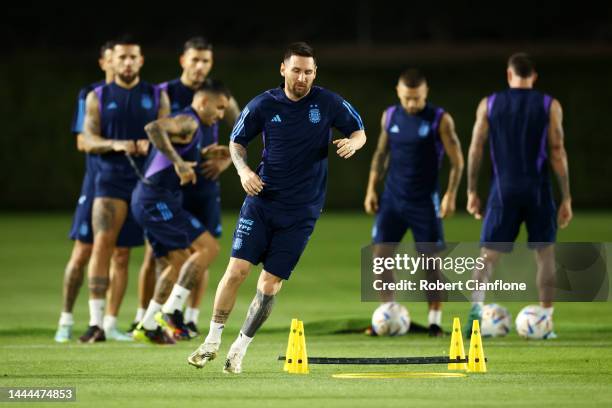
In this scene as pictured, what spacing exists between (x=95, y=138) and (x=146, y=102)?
Result: 0.53 meters

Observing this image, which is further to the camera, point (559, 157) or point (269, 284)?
point (559, 157)

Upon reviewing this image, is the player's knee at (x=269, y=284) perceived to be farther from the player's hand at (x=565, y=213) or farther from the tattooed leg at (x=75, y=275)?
the player's hand at (x=565, y=213)

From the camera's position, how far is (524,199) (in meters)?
10.5

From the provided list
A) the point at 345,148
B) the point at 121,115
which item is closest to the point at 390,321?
the point at 121,115

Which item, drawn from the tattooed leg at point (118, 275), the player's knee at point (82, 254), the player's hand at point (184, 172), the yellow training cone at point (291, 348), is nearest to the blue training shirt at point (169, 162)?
the player's hand at point (184, 172)

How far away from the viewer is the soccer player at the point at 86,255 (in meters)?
10.6

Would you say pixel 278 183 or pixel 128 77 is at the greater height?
pixel 128 77

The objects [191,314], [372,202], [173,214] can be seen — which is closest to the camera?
[173,214]

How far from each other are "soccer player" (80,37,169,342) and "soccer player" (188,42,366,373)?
233cm

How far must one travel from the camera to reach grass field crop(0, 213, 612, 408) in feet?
23.3

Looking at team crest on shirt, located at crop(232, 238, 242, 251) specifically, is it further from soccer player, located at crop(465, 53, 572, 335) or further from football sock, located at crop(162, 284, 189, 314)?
soccer player, located at crop(465, 53, 572, 335)

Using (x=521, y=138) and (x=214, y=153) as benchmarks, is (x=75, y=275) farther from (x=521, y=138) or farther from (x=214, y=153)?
(x=521, y=138)

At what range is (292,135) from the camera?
8117 mm

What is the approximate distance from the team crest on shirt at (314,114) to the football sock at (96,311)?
10.1ft
